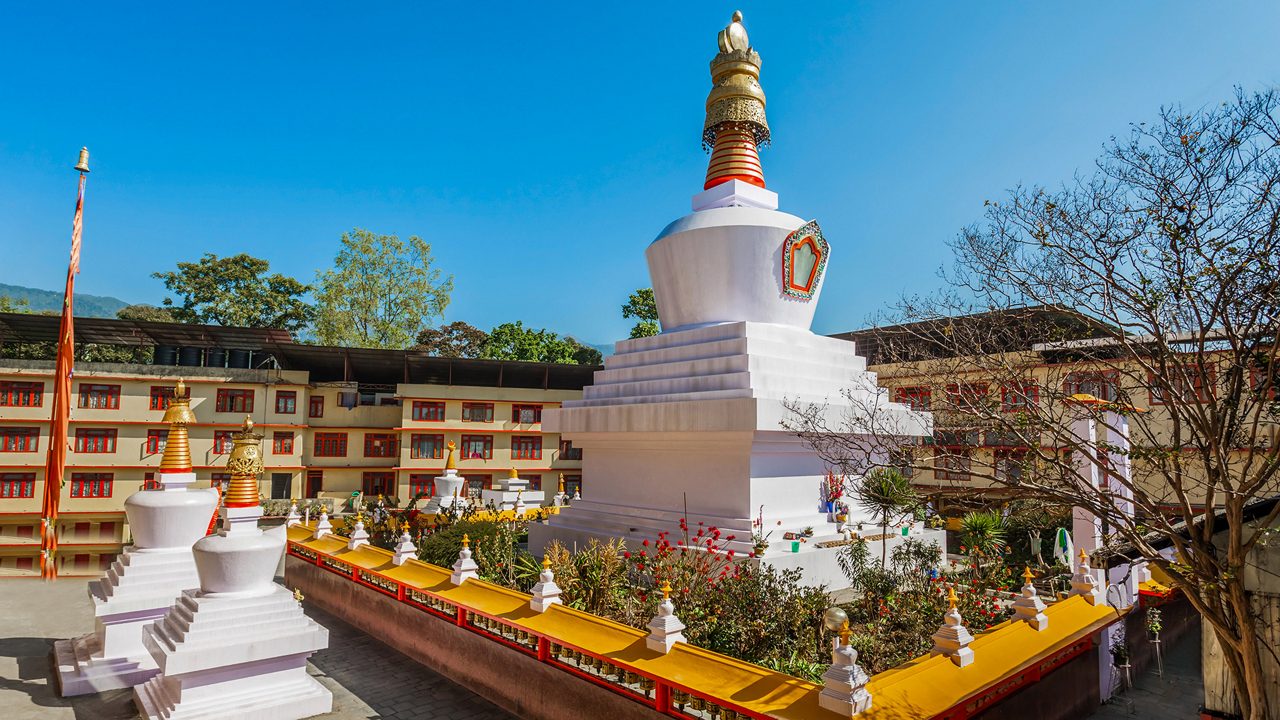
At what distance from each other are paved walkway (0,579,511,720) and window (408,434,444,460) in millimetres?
18393

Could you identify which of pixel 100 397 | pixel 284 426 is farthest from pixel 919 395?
pixel 100 397

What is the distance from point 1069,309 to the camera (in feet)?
19.1

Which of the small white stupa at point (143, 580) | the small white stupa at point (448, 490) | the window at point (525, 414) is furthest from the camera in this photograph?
the window at point (525, 414)

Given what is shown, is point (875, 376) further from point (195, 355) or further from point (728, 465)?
point (195, 355)

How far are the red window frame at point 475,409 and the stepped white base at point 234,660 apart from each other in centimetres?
2335

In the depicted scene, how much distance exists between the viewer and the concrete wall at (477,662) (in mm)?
7131

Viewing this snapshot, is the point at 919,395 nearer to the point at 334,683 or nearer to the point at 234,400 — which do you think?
the point at 334,683

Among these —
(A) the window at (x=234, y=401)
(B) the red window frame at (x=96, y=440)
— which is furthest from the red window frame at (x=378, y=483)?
(B) the red window frame at (x=96, y=440)

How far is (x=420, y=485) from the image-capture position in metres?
30.9

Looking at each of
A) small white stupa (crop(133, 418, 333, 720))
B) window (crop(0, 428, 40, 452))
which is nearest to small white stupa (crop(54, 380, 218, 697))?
small white stupa (crop(133, 418, 333, 720))

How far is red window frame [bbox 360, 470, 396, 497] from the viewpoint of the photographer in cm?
3114

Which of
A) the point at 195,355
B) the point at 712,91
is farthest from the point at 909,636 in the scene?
the point at 195,355

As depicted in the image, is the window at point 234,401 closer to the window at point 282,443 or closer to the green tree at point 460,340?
the window at point 282,443

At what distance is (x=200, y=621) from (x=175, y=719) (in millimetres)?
943
